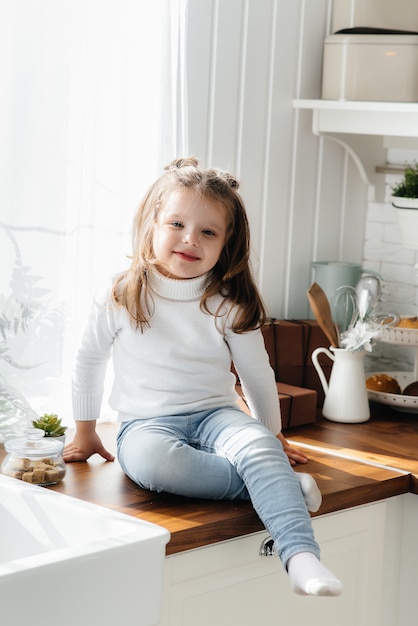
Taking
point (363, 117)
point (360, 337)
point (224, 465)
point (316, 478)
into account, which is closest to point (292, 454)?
point (316, 478)

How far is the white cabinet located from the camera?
143 centimetres

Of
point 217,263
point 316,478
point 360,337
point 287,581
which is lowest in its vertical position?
point 287,581

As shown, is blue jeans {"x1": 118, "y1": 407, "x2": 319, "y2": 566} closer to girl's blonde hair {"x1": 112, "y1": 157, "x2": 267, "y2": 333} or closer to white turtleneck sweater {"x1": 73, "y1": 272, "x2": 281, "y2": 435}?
white turtleneck sweater {"x1": 73, "y1": 272, "x2": 281, "y2": 435}

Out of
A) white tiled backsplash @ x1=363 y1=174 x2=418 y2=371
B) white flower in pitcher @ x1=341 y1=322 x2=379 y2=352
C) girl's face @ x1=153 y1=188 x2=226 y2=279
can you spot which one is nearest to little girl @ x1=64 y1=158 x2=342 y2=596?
girl's face @ x1=153 y1=188 x2=226 y2=279

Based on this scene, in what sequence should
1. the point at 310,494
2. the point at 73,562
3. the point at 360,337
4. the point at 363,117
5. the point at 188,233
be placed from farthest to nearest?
the point at 363,117 < the point at 360,337 < the point at 188,233 < the point at 310,494 < the point at 73,562

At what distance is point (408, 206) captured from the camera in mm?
2174

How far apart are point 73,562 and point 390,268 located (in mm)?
1402

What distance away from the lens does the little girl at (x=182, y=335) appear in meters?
1.64

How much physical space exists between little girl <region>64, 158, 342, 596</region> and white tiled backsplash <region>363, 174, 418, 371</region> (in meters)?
0.75

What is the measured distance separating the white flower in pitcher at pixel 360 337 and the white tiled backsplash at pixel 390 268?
0.35 metres

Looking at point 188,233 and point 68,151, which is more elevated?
point 68,151

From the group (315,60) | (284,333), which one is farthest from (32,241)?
(315,60)

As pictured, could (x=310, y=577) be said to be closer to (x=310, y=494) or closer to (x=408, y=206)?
(x=310, y=494)

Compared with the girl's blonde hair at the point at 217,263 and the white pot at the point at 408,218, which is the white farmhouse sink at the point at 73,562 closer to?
the girl's blonde hair at the point at 217,263
